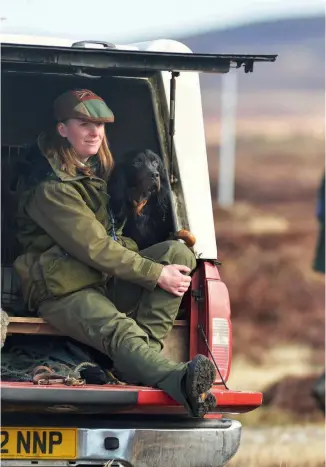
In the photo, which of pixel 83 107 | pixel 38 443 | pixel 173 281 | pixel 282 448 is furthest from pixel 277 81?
pixel 38 443

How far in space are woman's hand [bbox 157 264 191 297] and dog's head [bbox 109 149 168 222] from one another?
520 millimetres

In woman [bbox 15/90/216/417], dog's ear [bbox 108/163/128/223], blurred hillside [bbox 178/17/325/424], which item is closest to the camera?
woman [bbox 15/90/216/417]

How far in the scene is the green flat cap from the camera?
821 cm

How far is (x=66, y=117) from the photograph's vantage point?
8.26 m

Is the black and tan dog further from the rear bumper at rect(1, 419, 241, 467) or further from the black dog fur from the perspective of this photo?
the rear bumper at rect(1, 419, 241, 467)

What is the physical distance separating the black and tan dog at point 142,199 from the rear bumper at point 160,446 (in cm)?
99

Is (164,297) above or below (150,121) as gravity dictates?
below

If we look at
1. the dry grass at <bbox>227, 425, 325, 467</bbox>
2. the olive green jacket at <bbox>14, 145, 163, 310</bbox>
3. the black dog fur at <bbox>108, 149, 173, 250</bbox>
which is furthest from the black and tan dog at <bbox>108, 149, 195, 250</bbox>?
the dry grass at <bbox>227, 425, 325, 467</bbox>

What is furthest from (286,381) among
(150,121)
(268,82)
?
(268,82)

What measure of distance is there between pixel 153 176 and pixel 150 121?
52cm

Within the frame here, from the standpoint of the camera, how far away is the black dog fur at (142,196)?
329 inches

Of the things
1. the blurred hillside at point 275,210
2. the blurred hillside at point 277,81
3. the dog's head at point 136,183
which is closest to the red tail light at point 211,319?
the dog's head at point 136,183

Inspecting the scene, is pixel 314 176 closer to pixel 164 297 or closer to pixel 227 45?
pixel 227 45

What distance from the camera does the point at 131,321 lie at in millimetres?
7883
